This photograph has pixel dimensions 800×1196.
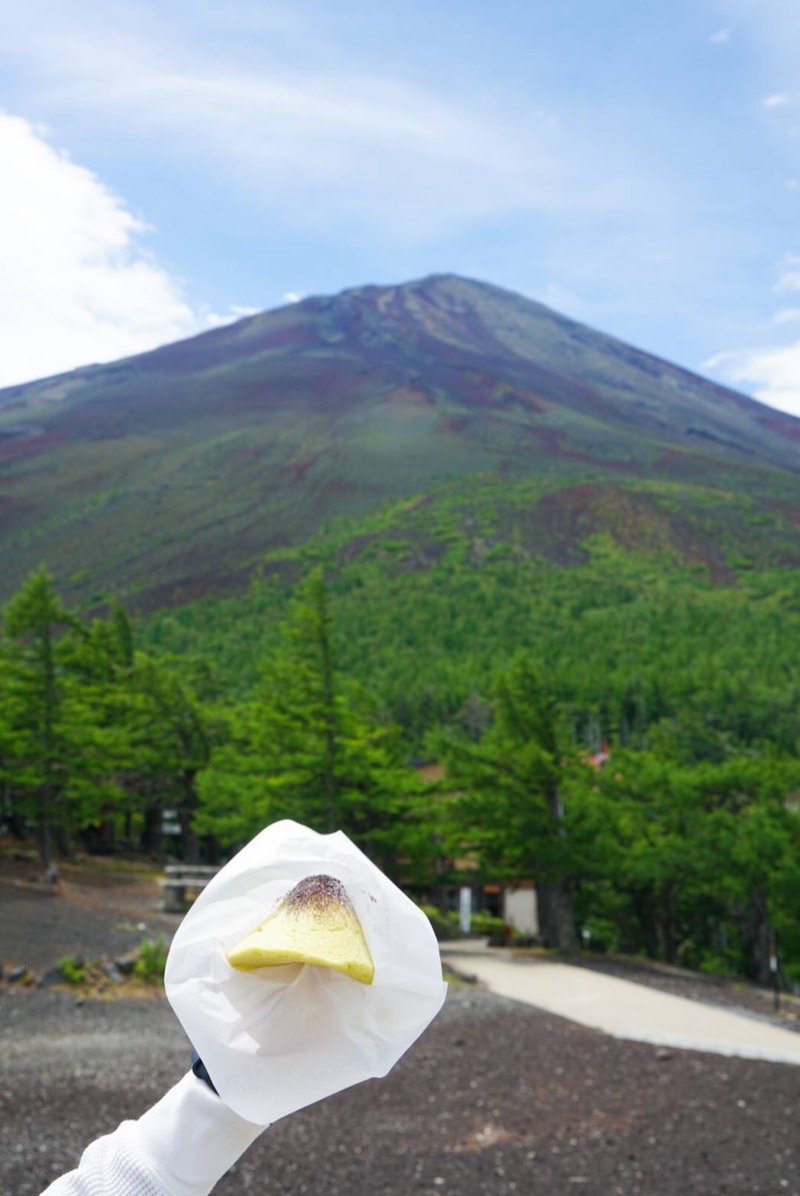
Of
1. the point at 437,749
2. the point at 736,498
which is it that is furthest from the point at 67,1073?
the point at 736,498

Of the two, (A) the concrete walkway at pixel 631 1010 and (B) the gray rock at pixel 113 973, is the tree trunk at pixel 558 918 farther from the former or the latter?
(B) the gray rock at pixel 113 973

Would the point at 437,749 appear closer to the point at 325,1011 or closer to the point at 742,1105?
the point at 742,1105

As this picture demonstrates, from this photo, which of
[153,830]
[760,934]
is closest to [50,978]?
[760,934]

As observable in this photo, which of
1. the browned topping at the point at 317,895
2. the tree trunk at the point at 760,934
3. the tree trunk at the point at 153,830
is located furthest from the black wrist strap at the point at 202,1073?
the tree trunk at the point at 153,830

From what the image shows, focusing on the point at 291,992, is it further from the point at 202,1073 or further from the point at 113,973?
the point at 113,973

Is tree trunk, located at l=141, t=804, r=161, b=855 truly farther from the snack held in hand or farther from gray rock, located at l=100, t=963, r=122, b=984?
the snack held in hand
